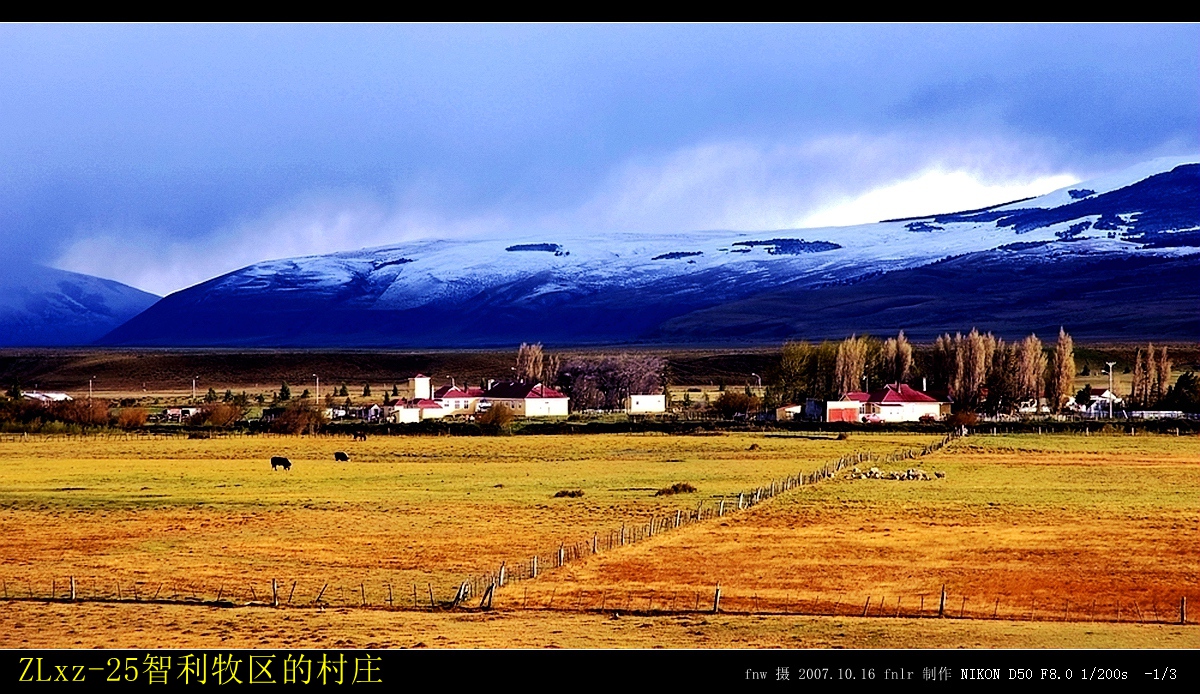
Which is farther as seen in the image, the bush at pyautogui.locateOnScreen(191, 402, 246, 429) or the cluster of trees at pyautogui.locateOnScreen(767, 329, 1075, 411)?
the cluster of trees at pyautogui.locateOnScreen(767, 329, 1075, 411)

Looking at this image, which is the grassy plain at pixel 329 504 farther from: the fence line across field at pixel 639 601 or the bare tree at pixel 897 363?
the bare tree at pixel 897 363

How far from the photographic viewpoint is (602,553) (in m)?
31.5

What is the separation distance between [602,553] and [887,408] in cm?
7063

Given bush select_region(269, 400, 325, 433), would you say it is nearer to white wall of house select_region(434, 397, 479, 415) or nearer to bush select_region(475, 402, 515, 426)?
bush select_region(475, 402, 515, 426)

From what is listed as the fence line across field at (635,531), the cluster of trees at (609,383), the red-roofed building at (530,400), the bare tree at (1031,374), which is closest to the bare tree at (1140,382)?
the bare tree at (1031,374)

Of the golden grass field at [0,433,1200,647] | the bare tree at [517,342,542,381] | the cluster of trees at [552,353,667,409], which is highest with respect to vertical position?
the bare tree at [517,342,542,381]

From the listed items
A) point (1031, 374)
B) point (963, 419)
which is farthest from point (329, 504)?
point (1031, 374)

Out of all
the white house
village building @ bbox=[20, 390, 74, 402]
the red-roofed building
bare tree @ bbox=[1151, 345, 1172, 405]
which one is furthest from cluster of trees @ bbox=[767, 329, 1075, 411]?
village building @ bbox=[20, 390, 74, 402]

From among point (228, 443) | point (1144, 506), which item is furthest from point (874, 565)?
point (228, 443)

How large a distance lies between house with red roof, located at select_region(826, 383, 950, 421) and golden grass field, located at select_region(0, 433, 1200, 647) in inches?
1459

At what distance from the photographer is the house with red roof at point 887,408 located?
98938 millimetres

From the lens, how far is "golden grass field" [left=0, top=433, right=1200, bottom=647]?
22125 millimetres

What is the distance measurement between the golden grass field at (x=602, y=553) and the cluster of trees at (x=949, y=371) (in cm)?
4443
